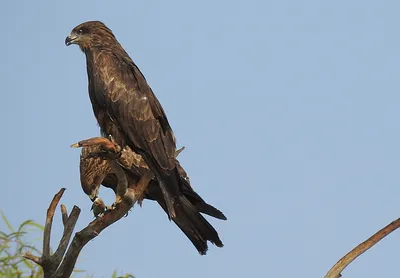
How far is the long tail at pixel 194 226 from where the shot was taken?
7.24m

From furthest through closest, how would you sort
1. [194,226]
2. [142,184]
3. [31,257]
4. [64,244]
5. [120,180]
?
[194,226] → [142,184] → [120,180] → [64,244] → [31,257]

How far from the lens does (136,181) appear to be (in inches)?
333

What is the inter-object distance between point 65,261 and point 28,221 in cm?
141

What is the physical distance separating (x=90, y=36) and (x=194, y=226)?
2551 mm

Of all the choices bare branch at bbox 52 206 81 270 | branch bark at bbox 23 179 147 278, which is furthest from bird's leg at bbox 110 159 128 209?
bare branch at bbox 52 206 81 270

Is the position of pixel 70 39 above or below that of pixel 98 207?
above

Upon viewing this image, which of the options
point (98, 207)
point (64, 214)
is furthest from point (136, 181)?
point (64, 214)

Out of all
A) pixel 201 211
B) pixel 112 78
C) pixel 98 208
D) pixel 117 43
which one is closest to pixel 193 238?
pixel 201 211

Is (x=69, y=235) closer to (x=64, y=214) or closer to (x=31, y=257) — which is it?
(x=64, y=214)

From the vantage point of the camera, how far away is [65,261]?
642 cm

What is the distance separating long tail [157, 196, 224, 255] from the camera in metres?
7.24

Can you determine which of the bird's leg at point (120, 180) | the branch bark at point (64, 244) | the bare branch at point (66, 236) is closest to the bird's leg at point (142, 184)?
the bird's leg at point (120, 180)

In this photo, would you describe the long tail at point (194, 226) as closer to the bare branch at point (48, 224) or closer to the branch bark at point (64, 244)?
the branch bark at point (64, 244)

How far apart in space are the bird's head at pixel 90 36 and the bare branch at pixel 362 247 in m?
3.87
